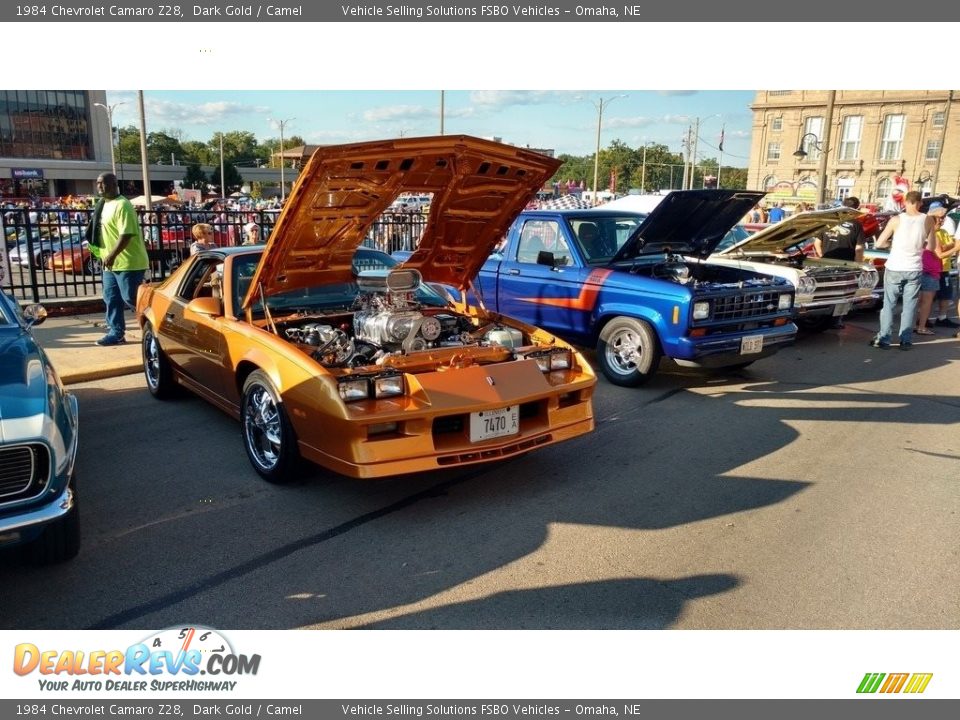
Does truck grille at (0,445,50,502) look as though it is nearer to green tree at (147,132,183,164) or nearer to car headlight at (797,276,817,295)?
car headlight at (797,276,817,295)

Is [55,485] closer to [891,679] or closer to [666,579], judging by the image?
[666,579]

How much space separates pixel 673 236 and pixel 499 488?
4265mm

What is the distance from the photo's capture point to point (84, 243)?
1231 cm

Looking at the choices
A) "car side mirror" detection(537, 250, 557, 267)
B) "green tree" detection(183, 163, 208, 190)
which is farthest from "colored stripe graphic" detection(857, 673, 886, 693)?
"green tree" detection(183, 163, 208, 190)

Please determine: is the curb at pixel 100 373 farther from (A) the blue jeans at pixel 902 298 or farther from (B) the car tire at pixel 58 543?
(A) the blue jeans at pixel 902 298

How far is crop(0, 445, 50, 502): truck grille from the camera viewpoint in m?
3.03

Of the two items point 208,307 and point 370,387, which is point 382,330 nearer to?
point 370,387

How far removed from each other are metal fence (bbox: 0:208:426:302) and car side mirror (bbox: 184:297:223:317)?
13.8 feet

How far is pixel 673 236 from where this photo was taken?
7.72m

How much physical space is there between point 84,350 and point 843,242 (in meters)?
10.9

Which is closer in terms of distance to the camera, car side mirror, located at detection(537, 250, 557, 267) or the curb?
the curb

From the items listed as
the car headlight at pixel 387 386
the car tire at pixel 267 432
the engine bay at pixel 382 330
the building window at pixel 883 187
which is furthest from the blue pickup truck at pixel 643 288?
the building window at pixel 883 187

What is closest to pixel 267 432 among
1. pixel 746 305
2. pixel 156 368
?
pixel 156 368

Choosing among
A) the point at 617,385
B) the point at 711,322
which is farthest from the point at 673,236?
the point at 617,385
